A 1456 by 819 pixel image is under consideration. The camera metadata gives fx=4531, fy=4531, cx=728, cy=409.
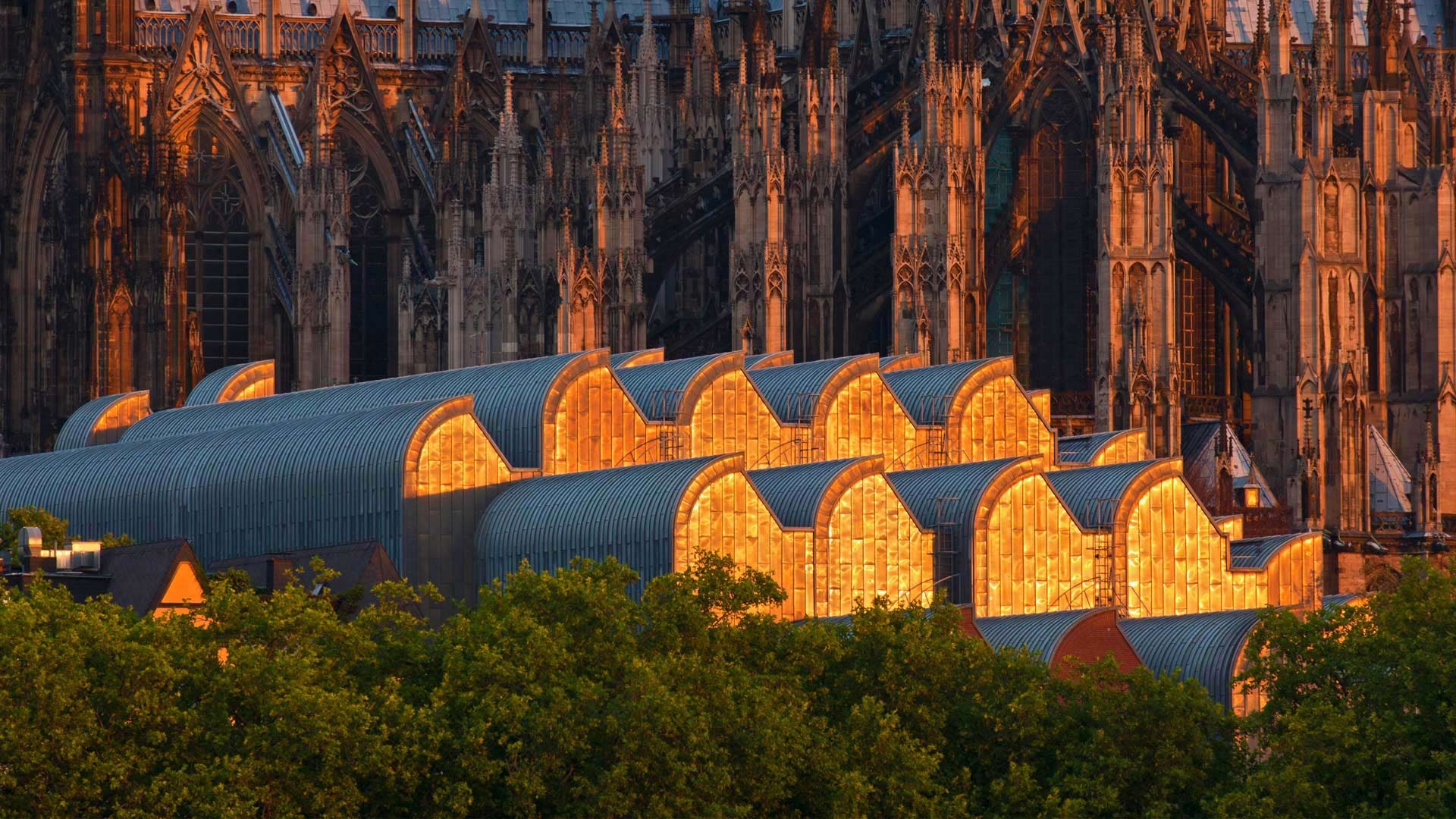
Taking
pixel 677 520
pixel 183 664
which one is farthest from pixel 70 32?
pixel 183 664

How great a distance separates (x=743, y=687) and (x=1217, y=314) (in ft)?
157

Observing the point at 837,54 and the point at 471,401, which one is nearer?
the point at 471,401

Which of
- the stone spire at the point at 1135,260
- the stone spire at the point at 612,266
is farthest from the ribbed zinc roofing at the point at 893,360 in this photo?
the stone spire at the point at 612,266

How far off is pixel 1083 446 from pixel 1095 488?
688 centimetres

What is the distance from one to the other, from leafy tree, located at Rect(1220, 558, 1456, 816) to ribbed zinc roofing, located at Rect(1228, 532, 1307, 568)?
25265 millimetres

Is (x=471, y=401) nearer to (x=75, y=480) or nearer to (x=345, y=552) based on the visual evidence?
(x=345, y=552)

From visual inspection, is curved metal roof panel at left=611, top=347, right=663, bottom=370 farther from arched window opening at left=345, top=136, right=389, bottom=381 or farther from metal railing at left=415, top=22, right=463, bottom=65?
metal railing at left=415, top=22, right=463, bottom=65

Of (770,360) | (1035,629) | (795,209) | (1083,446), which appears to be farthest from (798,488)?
(795,209)

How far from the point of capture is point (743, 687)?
8156 centimetres

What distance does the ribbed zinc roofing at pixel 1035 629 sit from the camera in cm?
9538

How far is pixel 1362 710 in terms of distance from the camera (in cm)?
8056

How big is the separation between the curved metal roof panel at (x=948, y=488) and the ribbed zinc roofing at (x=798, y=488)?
150 centimetres

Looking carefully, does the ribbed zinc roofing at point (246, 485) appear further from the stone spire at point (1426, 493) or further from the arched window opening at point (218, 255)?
the stone spire at point (1426, 493)

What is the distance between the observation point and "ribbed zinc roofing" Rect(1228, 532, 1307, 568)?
11081 cm
